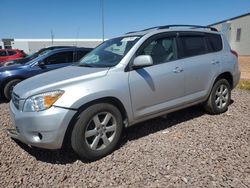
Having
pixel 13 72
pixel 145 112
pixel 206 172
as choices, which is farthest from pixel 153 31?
pixel 13 72

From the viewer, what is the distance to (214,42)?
16.6 ft

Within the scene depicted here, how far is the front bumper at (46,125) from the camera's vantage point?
10.1 ft

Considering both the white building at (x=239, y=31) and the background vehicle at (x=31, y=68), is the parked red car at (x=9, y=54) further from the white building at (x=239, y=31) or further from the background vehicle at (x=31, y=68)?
the white building at (x=239, y=31)

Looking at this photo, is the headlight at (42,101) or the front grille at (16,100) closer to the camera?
the headlight at (42,101)

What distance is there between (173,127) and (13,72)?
16.6 ft

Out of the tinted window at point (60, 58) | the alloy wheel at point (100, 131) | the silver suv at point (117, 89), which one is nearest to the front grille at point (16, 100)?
the silver suv at point (117, 89)

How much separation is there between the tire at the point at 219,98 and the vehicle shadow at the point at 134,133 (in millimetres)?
302

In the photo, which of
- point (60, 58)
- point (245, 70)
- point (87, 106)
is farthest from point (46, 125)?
point (245, 70)

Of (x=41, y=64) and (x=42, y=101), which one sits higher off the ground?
(x=42, y=101)

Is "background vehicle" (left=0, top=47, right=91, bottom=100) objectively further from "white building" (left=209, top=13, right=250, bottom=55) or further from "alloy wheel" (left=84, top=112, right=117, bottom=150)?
"white building" (left=209, top=13, right=250, bottom=55)

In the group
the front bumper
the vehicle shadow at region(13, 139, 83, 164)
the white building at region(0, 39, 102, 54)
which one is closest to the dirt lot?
the vehicle shadow at region(13, 139, 83, 164)

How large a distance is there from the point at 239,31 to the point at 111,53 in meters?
36.3

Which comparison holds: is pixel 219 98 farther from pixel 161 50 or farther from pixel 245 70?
pixel 245 70

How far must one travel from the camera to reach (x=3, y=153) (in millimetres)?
3705
